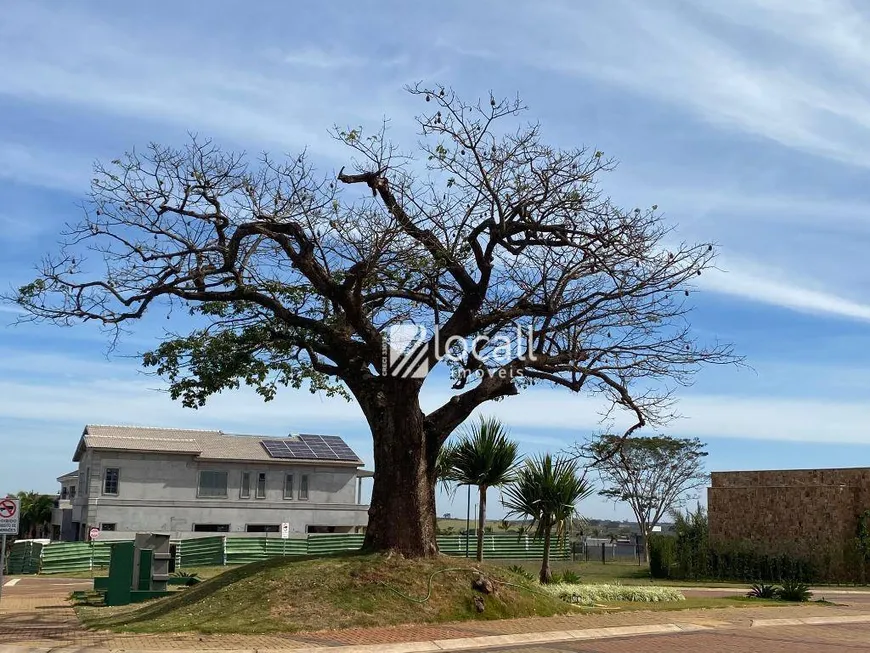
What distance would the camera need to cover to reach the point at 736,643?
45.5 ft

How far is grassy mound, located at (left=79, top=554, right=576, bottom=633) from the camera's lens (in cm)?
1391

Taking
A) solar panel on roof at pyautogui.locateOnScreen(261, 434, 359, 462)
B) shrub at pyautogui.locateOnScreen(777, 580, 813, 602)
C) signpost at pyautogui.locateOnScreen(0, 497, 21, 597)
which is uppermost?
solar panel on roof at pyautogui.locateOnScreen(261, 434, 359, 462)

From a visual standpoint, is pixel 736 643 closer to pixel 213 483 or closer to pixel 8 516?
pixel 8 516

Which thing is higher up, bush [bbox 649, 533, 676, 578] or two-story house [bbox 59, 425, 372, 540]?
two-story house [bbox 59, 425, 372, 540]

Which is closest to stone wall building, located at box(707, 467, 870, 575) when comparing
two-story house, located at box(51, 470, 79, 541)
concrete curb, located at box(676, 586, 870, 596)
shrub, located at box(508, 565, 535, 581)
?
concrete curb, located at box(676, 586, 870, 596)

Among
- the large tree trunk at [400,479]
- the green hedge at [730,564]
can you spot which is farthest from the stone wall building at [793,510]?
the large tree trunk at [400,479]

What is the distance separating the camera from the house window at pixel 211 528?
50.7 meters

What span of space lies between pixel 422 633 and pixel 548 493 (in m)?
8.90

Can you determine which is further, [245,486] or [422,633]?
[245,486]

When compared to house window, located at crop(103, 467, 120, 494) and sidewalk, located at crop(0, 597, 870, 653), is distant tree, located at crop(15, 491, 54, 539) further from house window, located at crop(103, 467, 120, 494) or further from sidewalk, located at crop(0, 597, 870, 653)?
sidewalk, located at crop(0, 597, 870, 653)

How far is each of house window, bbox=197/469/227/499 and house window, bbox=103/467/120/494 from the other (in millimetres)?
4492

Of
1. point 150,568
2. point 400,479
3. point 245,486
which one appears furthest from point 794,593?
point 245,486

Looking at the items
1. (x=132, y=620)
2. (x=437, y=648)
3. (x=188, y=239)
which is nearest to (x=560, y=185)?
(x=188, y=239)

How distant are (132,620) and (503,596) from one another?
6275 mm
